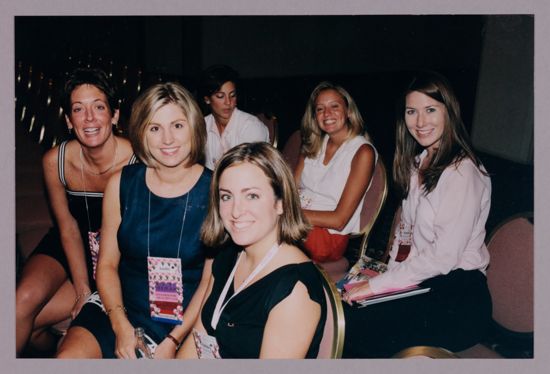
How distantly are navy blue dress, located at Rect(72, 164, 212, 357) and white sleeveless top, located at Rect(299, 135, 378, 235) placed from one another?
3.09 ft

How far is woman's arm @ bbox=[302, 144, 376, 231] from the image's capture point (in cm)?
275

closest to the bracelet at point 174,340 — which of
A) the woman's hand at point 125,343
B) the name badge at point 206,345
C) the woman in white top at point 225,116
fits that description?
the woman's hand at point 125,343

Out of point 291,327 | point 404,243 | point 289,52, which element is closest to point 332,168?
point 404,243

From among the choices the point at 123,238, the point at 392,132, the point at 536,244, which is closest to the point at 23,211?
the point at 123,238

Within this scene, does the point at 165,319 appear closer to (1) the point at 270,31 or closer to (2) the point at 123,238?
(2) the point at 123,238

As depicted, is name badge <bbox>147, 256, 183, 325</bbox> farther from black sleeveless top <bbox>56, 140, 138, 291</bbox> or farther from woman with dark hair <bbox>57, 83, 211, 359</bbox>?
black sleeveless top <bbox>56, 140, 138, 291</bbox>

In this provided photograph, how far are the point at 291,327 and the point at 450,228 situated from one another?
38.9 inches

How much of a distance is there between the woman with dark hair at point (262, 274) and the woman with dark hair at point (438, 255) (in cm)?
69

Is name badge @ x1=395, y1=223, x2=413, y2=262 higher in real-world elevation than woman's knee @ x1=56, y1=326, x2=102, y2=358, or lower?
higher

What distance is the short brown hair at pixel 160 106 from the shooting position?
2.01 m

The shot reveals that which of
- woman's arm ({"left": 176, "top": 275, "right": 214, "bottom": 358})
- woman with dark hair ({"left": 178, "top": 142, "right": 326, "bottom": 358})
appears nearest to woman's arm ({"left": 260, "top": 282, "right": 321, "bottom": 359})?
woman with dark hair ({"left": 178, "top": 142, "right": 326, "bottom": 358})

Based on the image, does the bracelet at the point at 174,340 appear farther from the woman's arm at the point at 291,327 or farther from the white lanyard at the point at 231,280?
the woman's arm at the point at 291,327

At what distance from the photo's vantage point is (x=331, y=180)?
2924mm

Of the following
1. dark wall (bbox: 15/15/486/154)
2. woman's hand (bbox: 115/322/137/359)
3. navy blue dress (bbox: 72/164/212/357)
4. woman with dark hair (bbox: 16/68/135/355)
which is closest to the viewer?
woman's hand (bbox: 115/322/137/359)
